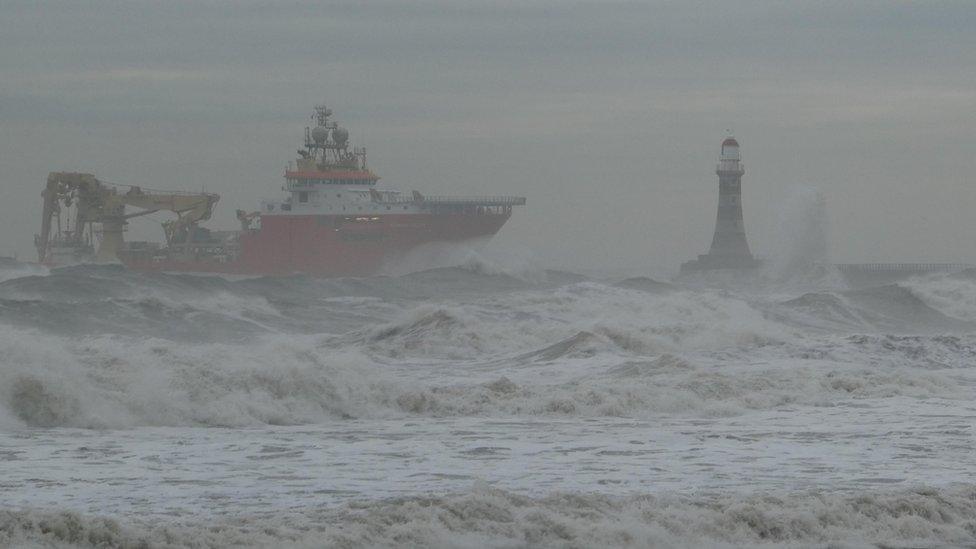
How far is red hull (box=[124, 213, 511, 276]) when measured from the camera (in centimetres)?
5828

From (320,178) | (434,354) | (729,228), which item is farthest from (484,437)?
(729,228)

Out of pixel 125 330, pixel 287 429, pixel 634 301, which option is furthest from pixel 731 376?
pixel 634 301

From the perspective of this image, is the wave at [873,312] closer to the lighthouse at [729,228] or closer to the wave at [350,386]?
the wave at [350,386]

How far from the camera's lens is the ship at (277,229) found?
192ft

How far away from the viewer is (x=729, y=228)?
2699 inches

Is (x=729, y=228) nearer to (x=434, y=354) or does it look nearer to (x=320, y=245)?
(x=320, y=245)

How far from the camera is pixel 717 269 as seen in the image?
67938mm

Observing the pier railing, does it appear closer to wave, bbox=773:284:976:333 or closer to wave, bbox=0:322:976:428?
wave, bbox=773:284:976:333

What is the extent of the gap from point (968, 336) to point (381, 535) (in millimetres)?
20825

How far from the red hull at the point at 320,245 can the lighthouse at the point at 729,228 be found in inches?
651

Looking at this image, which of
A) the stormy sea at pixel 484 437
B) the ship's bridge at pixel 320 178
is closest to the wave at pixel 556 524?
the stormy sea at pixel 484 437

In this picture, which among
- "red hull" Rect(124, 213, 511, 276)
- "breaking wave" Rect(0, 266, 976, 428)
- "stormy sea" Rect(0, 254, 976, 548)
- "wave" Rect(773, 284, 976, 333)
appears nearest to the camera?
"stormy sea" Rect(0, 254, 976, 548)

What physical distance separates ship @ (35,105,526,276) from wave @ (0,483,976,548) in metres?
48.6

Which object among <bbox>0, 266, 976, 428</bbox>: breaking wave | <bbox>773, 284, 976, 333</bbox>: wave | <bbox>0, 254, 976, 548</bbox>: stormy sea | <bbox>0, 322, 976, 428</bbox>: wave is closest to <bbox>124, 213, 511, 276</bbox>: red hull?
<bbox>0, 266, 976, 428</bbox>: breaking wave
